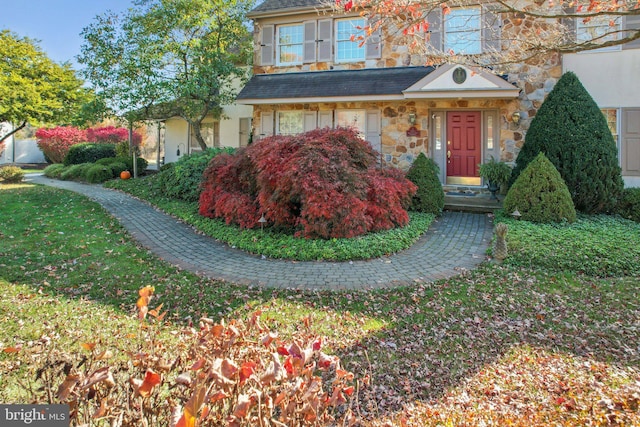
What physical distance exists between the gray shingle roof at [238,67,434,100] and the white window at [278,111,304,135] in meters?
1.00

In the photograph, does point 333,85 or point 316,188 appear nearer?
point 316,188

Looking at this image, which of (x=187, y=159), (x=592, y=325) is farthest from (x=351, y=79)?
(x=592, y=325)

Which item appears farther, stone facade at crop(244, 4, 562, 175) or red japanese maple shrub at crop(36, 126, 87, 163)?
red japanese maple shrub at crop(36, 126, 87, 163)

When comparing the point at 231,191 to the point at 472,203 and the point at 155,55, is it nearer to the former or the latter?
the point at 472,203

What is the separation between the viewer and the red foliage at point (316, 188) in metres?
7.43

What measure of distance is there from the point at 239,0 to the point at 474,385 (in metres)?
14.8

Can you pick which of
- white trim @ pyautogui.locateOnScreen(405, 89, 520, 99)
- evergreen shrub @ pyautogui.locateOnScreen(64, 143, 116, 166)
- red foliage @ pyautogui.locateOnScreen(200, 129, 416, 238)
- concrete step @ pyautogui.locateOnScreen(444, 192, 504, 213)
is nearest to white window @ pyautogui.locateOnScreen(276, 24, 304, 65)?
white trim @ pyautogui.locateOnScreen(405, 89, 520, 99)

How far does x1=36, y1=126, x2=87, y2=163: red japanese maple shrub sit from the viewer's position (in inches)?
892

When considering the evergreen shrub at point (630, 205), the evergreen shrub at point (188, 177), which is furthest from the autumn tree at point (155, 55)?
the evergreen shrub at point (630, 205)

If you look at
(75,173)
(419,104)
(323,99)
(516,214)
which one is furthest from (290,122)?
(75,173)

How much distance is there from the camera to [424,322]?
4531 millimetres

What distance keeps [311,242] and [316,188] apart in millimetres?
983

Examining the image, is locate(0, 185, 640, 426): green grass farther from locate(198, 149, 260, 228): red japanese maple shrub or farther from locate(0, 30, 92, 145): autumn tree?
locate(0, 30, 92, 145): autumn tree

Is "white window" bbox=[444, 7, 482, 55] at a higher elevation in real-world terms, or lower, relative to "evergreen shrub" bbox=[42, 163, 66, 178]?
higher
